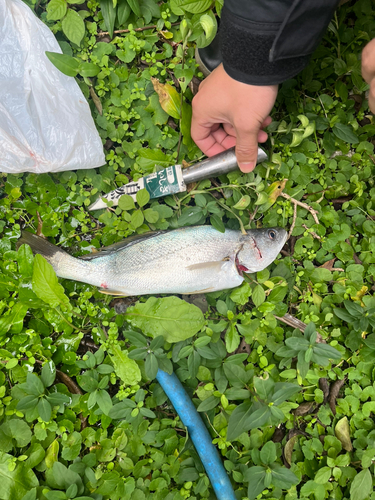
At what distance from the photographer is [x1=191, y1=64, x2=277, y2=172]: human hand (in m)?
1.77

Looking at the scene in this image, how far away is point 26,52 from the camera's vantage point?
207 cm

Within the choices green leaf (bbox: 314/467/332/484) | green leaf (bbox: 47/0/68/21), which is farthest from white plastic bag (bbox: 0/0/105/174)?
green leaf (bbox: 314/467/332/484)

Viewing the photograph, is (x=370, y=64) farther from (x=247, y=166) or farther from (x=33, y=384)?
(x=33, y=384)

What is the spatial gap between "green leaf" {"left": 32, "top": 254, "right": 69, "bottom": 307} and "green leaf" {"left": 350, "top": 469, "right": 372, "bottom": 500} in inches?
85.6

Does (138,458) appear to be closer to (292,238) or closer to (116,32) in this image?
(292,238)

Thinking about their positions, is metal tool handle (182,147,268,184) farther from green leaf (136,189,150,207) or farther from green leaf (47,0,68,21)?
green leaf (47,0,68,21)

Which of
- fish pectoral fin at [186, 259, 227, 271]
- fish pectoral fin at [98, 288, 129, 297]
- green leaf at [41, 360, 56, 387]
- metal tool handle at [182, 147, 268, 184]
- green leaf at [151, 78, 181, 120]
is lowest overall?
green leaf at [41, 360, 56, 387]

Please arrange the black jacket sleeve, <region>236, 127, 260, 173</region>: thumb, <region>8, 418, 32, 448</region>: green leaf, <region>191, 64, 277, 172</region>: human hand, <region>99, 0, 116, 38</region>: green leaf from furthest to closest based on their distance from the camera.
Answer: <region>99, 0, 116, 38</region>: green leaf
<region>8, 418, 32, 448</region>: green leaf
<region>236, 127, 260, 173</region>: thumb
<region>191, 64, 277, 172</region>: human hand
the black jacket sleeve

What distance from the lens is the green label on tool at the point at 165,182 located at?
2.17 m

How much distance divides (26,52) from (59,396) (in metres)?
2.13

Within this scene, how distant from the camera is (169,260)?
211 cm

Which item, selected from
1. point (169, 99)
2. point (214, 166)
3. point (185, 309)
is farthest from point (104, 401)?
point (169, 99)

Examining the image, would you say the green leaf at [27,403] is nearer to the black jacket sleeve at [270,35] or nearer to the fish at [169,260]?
the fish at [169,260]

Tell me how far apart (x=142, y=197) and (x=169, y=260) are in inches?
17.3
